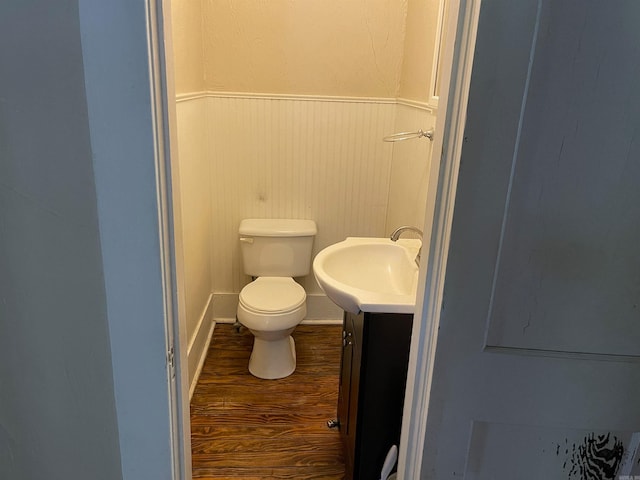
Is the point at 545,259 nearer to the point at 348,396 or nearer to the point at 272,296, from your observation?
the point at 348,396

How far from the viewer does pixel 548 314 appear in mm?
863

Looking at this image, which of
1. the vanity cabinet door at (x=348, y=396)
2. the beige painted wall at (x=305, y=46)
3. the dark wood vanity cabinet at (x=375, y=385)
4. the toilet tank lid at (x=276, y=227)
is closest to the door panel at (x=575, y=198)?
the dark wood vanity cabinet at (x=375, y=385)

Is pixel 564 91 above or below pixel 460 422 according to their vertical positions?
above

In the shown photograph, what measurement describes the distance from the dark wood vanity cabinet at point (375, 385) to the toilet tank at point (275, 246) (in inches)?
44.0

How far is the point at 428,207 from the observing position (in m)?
0.89

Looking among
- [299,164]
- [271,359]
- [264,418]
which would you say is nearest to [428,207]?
[264,418]

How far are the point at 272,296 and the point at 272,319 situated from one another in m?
0.18

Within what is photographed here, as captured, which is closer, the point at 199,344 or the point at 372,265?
the point at 372,265

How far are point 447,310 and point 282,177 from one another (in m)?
2.03

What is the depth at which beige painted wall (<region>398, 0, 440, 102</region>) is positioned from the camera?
198 cm

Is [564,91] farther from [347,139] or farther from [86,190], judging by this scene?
[347,139]

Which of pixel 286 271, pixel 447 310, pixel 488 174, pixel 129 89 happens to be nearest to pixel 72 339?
pixel 129 89

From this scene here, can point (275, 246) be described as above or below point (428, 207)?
below

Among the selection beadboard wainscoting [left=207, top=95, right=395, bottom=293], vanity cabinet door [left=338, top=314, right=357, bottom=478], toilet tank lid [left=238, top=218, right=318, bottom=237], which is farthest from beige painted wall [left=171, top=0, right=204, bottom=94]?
vanity cabinet door [left=338, top=314, right=357, bottom=478]
